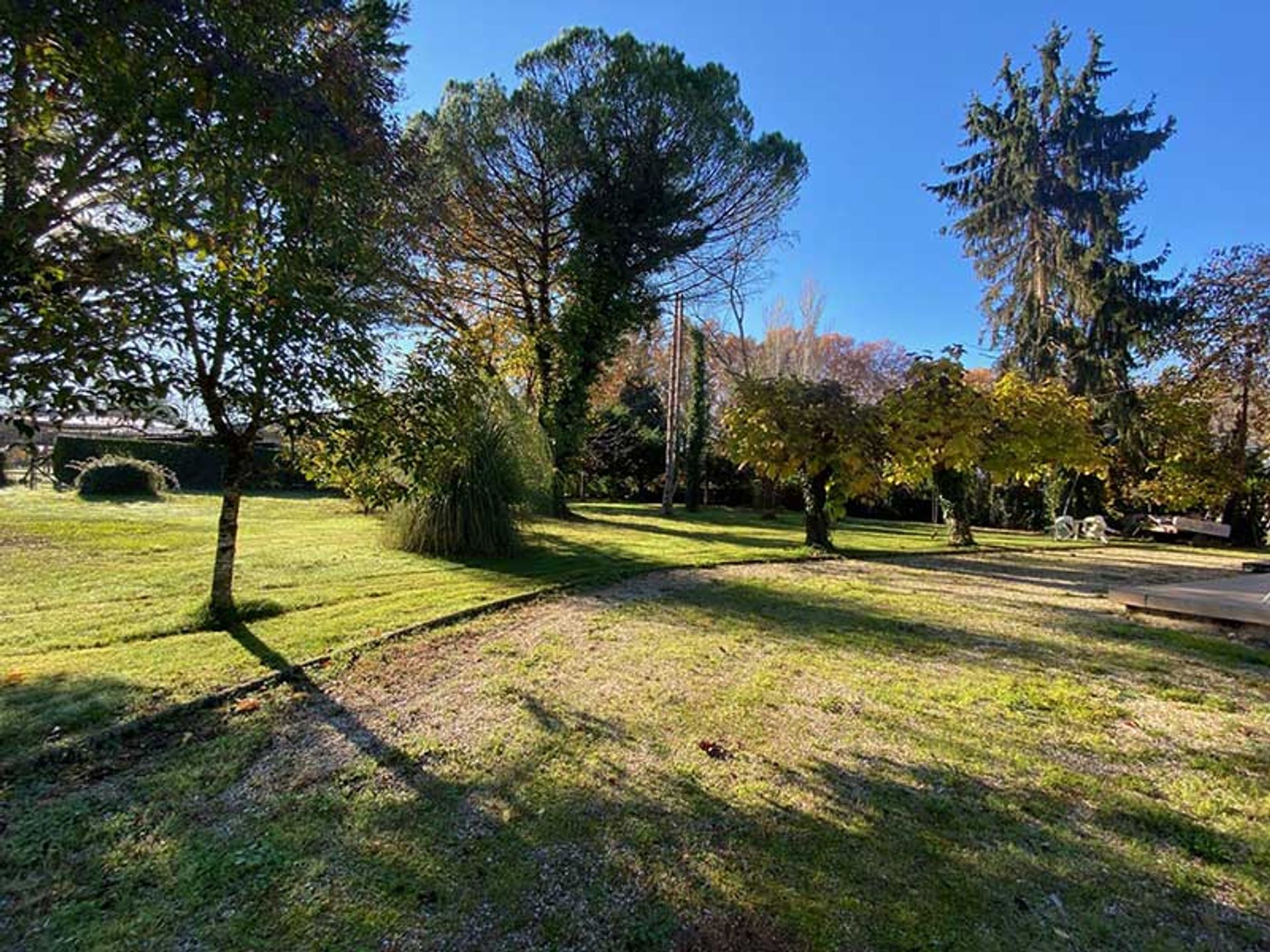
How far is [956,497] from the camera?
427 inches

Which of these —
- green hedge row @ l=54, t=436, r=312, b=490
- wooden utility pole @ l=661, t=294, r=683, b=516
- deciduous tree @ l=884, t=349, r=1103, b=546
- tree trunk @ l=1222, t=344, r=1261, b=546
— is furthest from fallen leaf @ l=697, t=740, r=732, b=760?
tree trunk @ l=1222, t=344, r=1261, b=546

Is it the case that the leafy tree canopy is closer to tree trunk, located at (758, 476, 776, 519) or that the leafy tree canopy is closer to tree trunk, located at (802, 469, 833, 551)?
tree trunk, located at (802, 469, 833, 551)

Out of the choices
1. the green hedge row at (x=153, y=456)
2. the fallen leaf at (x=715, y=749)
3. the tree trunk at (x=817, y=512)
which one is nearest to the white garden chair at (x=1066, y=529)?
the tree trunk at (x=817, y=512)

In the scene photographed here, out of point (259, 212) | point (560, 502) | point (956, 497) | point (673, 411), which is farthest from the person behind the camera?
point (673, 411)

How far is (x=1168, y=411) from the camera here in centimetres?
1458

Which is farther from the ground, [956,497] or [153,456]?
[956,497]

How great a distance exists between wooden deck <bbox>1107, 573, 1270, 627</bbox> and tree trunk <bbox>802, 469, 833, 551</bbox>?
370 cm

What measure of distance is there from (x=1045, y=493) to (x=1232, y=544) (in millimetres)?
4010

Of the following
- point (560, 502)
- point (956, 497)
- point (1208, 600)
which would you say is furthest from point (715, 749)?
point (560, 502)

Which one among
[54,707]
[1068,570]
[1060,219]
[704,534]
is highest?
[1060,219]

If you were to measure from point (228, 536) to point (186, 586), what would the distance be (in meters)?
1.26

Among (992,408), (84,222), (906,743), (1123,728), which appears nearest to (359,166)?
(84,222)

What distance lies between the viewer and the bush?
1087cm

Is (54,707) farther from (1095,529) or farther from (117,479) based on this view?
(1095,529)
